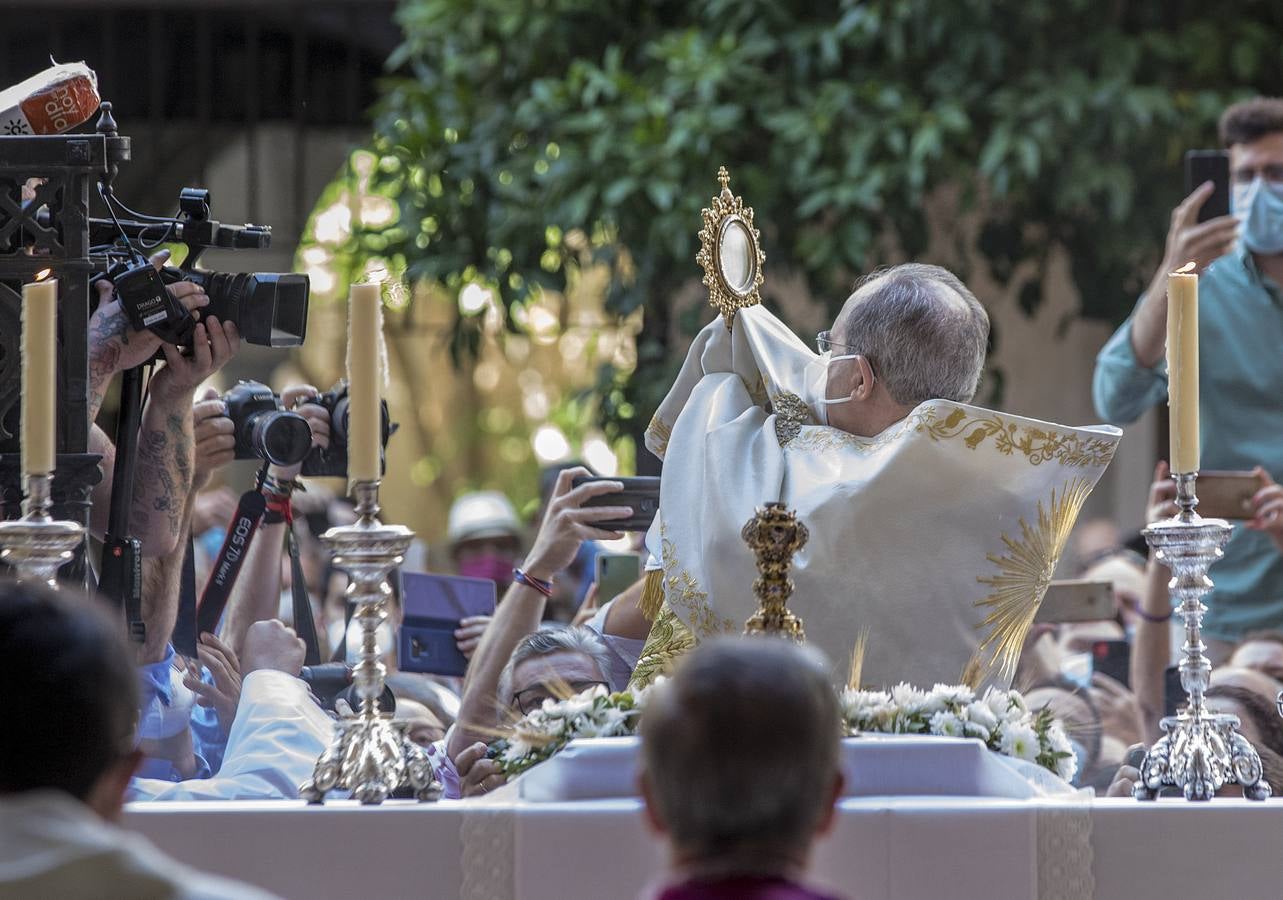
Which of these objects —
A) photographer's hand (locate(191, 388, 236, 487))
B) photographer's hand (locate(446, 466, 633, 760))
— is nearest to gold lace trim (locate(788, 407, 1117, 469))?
photographer's hand (locate(446, 466, 633, 760))

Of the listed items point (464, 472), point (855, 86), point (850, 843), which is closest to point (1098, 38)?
point (855, 86)

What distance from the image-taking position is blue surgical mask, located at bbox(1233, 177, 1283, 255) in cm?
473

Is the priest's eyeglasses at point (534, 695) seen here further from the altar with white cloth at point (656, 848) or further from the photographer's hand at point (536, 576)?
the altar with white cloth at point (656, 848)

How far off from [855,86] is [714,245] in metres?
3.56

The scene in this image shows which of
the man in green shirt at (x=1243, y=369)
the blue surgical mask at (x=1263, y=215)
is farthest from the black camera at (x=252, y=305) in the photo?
the blue surgical mask at (x=1263, y=215)

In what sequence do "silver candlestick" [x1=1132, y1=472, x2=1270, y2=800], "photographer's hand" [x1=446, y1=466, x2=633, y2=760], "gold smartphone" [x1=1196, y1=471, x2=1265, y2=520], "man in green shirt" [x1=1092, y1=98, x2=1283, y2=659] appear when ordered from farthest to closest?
"man in green shirt" [x1=1092, y1=98, x2=1283, y2=659] < "gold smartphone" [x1=1196, y1=471, x2=1265, y2=520] < "photographer's hand" [x1=446, y1=466, x2=633, y2=760] < "silver candlestick" [x1=1132, y1=472, x2=1270, y2=800]

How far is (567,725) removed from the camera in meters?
2.40

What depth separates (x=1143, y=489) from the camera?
8.49 metres

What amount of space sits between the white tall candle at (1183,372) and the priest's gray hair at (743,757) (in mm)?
1168

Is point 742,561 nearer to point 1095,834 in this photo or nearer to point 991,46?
point 1095,834

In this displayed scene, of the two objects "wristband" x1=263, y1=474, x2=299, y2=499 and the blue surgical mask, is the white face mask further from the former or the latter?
the blue surgical mask

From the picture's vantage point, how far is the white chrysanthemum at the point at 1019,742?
2.41 m

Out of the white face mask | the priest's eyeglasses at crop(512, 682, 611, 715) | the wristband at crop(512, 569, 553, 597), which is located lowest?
the priest's eyeglasses at crop(512, 682, 611, 715)

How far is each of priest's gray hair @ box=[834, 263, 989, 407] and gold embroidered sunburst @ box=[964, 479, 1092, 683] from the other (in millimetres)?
251
